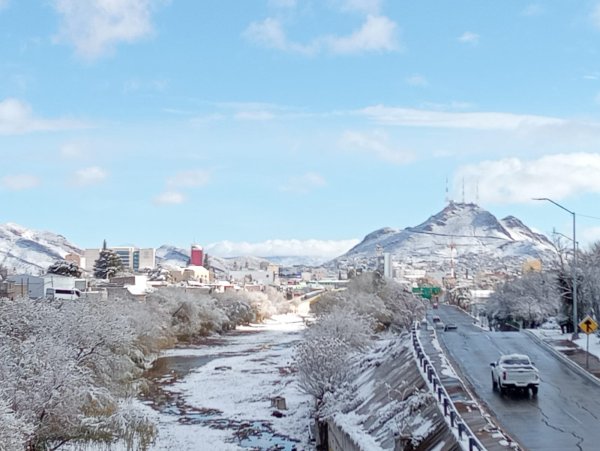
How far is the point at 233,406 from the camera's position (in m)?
52.1

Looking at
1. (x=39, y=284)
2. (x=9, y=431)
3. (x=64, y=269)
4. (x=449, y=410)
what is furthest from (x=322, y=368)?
(x=64, y=269)

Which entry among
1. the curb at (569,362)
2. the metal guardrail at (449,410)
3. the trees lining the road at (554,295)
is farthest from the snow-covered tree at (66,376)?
the trees lining the road at (554,295)

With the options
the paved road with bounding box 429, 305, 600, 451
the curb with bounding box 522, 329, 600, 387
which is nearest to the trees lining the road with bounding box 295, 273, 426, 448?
the paved road with bounding box 429, 305, 600, 451

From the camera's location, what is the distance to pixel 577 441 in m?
22.2

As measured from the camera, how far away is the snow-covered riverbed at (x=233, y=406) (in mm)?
40469

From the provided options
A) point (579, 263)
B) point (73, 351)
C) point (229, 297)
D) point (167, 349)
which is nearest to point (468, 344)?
point (579, 263)

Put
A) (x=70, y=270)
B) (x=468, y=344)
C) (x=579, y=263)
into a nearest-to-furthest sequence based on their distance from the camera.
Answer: (x=468, y=344) < (x=579, y=263) < (x=70, y=270)

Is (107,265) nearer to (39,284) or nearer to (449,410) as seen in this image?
(39,284)

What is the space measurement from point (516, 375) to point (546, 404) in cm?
194

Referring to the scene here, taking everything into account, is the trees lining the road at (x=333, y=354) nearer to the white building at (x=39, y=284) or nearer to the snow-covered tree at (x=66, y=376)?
the snow-covered tree at (x=66, y=376)

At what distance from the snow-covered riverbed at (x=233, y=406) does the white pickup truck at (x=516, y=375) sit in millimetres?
12276

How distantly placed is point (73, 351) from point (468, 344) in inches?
979

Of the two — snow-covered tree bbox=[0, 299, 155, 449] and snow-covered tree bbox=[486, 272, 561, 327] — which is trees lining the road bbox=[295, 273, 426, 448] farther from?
snow-covered tree bbox=[486, 272, 561, 327]

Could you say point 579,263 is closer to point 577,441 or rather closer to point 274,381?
point 274,381
